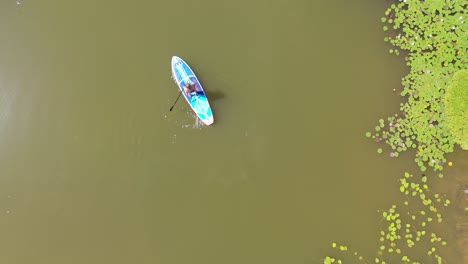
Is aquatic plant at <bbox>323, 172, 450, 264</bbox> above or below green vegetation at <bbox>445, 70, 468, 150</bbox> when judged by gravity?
below

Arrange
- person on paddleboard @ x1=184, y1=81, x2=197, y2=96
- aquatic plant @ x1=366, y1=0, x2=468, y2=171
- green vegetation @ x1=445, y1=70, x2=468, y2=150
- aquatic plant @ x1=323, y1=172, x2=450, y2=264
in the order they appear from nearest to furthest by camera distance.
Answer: aquatic plant @ x1=323, y1=172, x2=450, y2=264 < green vegetation @ x1=445, y1=70, x2=468, y2=150 < aquatic plant @ x1=366, y1=0, x2=468, y2=171 < person on paddleboard @ x1=184, y1=81, x2=197, y2=96

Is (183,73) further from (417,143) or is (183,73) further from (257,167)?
(417,143)

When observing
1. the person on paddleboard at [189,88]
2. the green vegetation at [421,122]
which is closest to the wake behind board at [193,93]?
the person on paddleboard at [189,88]

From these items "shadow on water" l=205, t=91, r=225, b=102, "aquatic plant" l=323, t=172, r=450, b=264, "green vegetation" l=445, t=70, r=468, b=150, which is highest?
"green vegetation" l=445, t=70, r=468, b=150

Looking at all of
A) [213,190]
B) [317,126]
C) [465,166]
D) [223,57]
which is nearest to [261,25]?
[223,57]

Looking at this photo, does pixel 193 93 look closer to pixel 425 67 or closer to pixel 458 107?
pixel 425 67

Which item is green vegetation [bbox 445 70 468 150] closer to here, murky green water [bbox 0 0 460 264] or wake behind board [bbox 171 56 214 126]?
murky green water [bbox 0 0 460 264]

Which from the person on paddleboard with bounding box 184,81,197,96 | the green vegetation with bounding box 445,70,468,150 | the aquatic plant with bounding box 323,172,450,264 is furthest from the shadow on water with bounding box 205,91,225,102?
the green vegetation with bounding box 445,70,468,150

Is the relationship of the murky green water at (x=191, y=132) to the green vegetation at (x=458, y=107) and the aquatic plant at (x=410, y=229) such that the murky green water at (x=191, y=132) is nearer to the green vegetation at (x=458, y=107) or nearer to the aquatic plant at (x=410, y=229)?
the aquatic plant at (x=410, y=229)
